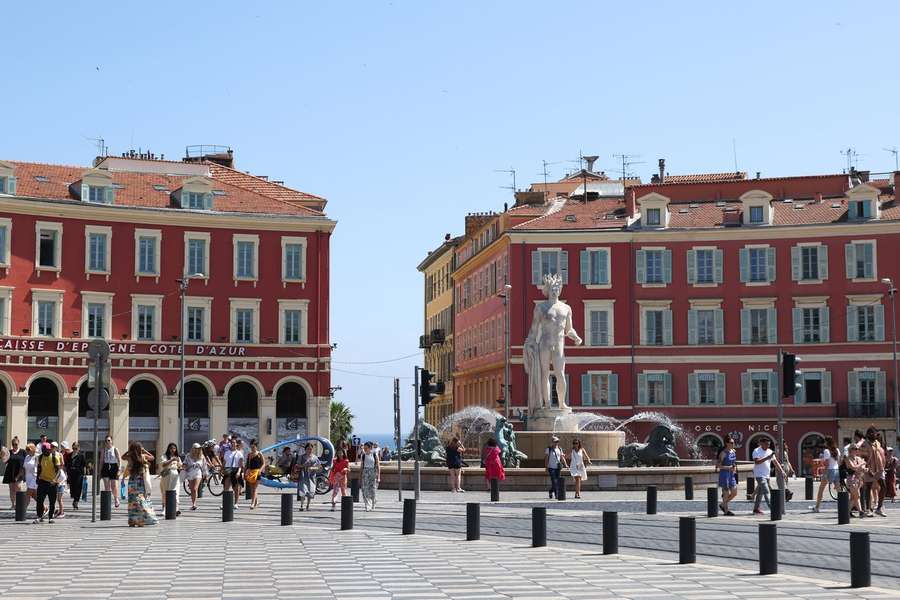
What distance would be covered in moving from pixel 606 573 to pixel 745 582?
190 centimetres

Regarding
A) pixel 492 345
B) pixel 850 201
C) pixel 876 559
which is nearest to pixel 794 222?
pixel 850 201

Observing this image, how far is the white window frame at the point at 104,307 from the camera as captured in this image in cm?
6462

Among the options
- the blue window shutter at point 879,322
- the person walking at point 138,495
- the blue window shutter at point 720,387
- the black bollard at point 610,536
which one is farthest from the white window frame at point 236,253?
the black bollard at point 610,536

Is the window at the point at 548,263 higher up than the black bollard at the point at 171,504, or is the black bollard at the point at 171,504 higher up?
the window at the point at 548,263

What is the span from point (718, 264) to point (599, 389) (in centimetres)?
849

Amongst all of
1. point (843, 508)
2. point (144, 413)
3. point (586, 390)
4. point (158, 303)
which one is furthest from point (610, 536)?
point (586, 390)

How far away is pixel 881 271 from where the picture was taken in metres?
72.5

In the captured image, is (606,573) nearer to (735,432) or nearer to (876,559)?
(876,559)

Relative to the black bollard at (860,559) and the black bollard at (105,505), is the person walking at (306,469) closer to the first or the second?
the black bollard at (105,505)

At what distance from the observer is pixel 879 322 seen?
237 feet

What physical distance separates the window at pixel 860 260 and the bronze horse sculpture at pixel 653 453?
31.6 metres

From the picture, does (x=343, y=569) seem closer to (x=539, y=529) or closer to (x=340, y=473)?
(x=539, y=529)

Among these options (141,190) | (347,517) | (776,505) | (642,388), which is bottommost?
(347,517)

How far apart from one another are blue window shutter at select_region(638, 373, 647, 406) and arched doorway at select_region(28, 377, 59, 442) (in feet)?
91.1
